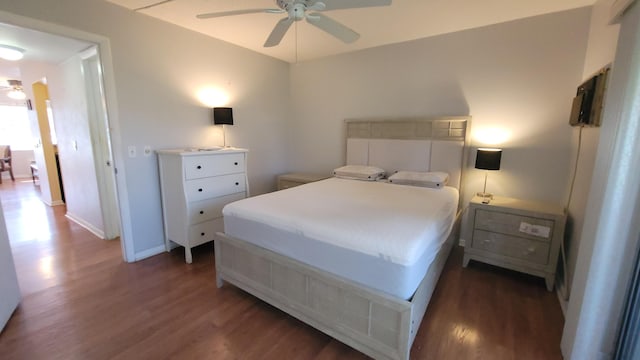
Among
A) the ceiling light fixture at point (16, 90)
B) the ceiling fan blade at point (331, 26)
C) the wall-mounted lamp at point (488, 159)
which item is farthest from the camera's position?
the ceiling light fixture at point (16, 90)

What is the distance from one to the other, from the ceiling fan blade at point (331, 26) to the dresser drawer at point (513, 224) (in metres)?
2.04

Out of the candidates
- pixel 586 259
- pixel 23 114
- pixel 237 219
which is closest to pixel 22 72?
pixel 23 114

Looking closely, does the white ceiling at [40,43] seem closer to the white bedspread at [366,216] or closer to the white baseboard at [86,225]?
the white baseboard at [86,225]

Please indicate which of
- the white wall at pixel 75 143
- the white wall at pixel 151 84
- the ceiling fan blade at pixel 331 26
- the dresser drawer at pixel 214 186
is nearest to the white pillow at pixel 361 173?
the dresser drawer at pixel 214 186

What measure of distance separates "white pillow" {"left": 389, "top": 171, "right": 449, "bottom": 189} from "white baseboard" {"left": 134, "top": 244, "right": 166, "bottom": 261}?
2.83 metres

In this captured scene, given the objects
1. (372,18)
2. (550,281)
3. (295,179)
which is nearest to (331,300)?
(550,281)

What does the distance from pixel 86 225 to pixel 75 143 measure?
115 cm

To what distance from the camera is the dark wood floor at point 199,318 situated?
173 centimetres

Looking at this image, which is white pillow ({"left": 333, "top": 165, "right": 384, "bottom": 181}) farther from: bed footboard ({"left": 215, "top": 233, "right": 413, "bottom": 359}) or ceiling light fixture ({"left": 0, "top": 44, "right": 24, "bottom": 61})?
ceiling light fixture ({"left": 0, "top": 44, "right": 24, "bottom": 61})

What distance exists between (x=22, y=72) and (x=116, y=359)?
5.61 m

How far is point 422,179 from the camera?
10.1ft

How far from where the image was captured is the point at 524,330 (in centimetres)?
192

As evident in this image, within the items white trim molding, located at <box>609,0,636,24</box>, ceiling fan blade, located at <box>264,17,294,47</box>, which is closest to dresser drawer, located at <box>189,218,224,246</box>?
ceiling fan blade, located at <box>264,17,294,47</box>

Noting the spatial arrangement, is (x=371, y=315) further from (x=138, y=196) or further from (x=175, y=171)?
(x=138, y=196)
